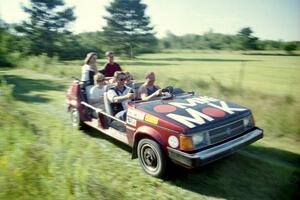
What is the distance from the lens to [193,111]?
4.77 m

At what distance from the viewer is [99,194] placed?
298 cm

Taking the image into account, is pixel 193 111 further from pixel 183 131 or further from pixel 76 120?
pixel 76 120

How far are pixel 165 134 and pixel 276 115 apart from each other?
12.6 ft

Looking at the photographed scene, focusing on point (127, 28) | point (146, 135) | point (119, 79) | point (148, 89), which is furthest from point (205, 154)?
point (127, 28)

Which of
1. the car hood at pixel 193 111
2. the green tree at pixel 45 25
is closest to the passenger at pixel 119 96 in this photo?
the car hood at pixel 193 111

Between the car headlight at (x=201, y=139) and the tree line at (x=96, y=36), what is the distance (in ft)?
77.8

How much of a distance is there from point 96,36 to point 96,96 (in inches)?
1702

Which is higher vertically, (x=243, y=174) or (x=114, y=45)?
(x=114, y=45)

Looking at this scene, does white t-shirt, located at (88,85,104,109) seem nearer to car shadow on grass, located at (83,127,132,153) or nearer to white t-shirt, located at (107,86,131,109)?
car shadow on grass, located at (83,127,132,153)

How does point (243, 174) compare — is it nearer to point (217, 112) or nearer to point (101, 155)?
point (217, 112)

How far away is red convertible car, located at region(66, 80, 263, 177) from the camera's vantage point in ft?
13.8

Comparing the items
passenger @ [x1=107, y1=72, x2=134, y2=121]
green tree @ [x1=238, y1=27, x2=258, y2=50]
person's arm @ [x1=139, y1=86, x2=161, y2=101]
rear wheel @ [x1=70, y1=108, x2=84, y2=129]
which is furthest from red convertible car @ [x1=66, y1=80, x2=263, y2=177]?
green tree @ [x1=238, y1=27, x2=258, y2=50]

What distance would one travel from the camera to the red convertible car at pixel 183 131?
421 centimetres

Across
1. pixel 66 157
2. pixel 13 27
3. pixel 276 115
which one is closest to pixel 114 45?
pixel 13 27
